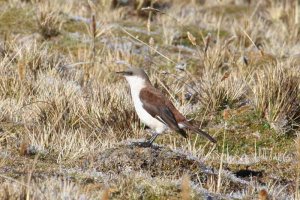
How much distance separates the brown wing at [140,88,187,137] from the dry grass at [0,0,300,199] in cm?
36

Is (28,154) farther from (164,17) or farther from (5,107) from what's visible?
(164,17)

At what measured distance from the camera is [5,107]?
28.1 feet

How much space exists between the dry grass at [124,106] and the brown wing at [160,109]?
0.36 meters

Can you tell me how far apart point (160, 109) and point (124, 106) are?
1534mm

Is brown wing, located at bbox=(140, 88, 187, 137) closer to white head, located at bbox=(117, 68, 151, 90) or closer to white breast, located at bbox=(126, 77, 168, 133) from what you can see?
white breast, located at bbox=(126, 77, 168, 133)

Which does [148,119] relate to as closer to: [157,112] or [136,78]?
[157,112]

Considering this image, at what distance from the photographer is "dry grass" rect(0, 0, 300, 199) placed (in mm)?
6145

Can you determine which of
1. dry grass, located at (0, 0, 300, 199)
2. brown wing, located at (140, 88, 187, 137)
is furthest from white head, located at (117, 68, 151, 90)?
dry grass, located at (0, 0, 300, 199)

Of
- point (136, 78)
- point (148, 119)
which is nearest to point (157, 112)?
point (148, 119)

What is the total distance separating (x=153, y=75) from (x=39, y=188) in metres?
5.08

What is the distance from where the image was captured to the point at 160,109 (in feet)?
25.3

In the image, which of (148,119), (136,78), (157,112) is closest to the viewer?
(157,112)

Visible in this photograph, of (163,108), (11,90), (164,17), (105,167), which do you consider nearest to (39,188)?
(105,167)

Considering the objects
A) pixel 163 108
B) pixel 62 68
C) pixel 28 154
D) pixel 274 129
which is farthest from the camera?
pixel 62 68
